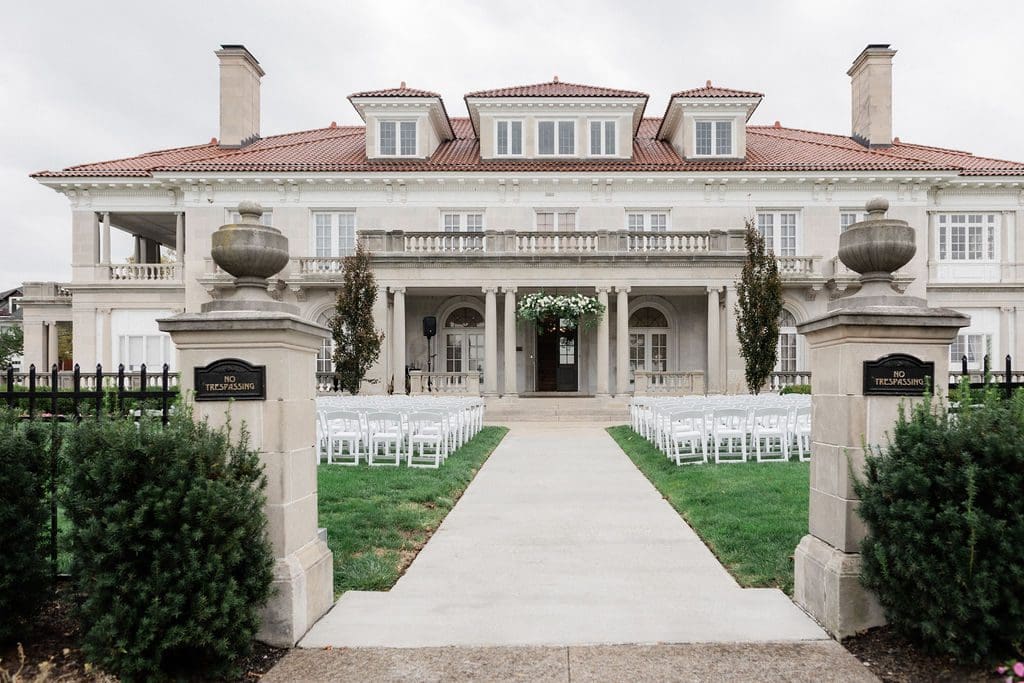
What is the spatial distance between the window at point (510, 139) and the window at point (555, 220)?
305cm

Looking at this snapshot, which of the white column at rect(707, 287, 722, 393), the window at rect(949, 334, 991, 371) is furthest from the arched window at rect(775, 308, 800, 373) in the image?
the window at rect(949, 334, 991, 371)

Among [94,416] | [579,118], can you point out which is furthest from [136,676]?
[579,118]

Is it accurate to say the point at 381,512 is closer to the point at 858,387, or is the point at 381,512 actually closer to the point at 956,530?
the point at 858,387

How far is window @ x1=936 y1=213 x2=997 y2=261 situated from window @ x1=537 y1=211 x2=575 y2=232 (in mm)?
15670

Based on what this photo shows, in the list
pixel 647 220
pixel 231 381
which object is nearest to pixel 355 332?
pixel 647 220

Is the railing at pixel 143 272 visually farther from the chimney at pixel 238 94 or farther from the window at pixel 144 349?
the chimney at pixel 238 94

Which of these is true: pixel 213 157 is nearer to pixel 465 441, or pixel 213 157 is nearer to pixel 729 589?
pixel 465 441

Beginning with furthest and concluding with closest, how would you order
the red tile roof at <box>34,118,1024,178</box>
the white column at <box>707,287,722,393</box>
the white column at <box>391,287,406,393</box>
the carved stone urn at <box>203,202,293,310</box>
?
the red tile roof at <box>34,118,1024,178</box>
the white column at <box>707,287,722,393</box>
the white column at <box>391,287,406,393</box>
the carved stone urn at <box>203,202,293,310</box>

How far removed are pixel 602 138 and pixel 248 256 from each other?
25.9m

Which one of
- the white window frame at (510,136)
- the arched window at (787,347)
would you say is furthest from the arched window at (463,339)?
the arched window at (787,347)

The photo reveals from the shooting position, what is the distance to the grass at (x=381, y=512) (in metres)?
5.89

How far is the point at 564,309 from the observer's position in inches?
934

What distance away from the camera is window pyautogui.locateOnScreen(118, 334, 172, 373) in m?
28.9

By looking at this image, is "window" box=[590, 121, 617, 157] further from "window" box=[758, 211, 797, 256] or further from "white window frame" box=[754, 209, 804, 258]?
"window" box=[758, 211, 797, 256]
